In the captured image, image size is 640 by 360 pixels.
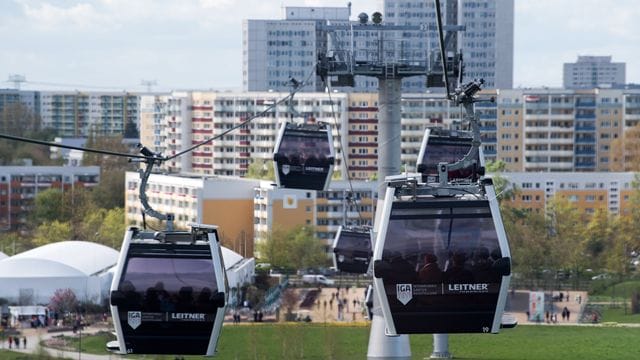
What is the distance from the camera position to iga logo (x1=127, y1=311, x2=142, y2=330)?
21030mm

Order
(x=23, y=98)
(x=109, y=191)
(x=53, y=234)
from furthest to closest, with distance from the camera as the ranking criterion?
(x=23, y=98) < (x=109, y=191) < (x=53, y=234)

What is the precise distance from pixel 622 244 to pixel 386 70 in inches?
2038

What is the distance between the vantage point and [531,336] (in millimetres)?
58562

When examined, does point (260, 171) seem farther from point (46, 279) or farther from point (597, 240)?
point (46, 279)

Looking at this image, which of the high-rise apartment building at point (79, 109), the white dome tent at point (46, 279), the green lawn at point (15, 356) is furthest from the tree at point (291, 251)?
the high-rise apartment building at point (79, 109)

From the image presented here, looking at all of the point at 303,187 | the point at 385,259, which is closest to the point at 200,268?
the point at 385,259

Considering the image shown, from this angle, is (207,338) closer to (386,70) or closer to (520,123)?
(386,70)

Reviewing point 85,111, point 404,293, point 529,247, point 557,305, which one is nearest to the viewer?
point 404,293

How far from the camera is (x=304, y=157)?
36.4 meters

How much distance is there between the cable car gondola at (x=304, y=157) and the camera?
119 ft

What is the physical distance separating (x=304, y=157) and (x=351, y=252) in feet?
24.8

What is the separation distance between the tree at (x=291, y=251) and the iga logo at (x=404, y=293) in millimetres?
65590

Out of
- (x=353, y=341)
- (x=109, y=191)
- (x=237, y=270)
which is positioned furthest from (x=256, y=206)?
(x=353, y=341)

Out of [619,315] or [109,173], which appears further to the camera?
[109,173]
